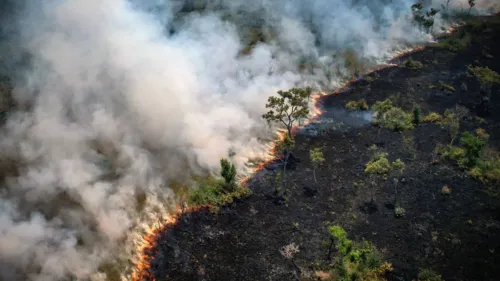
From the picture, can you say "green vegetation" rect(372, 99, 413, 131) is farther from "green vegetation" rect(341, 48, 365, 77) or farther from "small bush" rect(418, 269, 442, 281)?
"small bush" rect(418, 269, 442, 281)

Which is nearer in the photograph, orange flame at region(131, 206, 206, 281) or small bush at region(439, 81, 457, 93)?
orange flame at region(131, 206, 206, 281)

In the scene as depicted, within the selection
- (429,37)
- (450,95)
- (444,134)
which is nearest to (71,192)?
(444,134)

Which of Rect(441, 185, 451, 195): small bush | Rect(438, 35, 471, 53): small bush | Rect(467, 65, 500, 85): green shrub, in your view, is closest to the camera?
Rect(441, 185, 451, 195): small bush

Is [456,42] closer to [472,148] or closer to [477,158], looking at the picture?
[477,158]

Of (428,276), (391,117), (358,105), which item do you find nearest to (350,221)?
(428,276)

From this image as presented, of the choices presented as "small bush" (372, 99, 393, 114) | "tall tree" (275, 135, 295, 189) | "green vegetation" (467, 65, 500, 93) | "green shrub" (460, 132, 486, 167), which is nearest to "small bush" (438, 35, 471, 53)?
"green vegetation" (467, 65, 500, 93)

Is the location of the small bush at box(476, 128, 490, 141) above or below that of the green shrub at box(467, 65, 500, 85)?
below

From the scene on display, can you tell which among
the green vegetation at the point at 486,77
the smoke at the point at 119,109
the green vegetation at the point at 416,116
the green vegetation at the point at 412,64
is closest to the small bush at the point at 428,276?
the smoke at the point at 119,109
